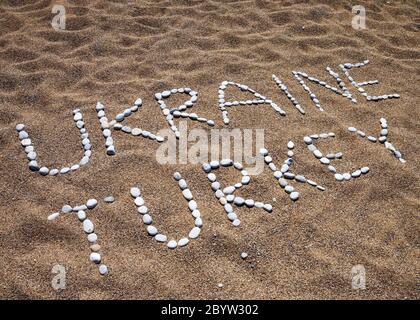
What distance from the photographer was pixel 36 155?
2.88 metres

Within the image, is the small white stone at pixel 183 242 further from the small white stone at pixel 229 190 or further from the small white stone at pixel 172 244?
the small white stone at pixel 229 190

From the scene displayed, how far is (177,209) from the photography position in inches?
103

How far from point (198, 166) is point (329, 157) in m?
1.05

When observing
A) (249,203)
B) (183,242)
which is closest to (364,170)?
(249,203)

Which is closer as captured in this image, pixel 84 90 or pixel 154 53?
pixel 84 90

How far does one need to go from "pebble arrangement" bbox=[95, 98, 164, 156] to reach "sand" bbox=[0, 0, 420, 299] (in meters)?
0.06

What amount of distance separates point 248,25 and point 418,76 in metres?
1.93

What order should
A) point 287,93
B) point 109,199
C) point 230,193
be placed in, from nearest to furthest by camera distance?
point 109,199 → point 230,193 → point 287,93

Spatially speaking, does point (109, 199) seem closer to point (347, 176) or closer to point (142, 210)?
point (142, 210)

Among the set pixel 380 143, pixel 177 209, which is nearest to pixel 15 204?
pixel 177 209

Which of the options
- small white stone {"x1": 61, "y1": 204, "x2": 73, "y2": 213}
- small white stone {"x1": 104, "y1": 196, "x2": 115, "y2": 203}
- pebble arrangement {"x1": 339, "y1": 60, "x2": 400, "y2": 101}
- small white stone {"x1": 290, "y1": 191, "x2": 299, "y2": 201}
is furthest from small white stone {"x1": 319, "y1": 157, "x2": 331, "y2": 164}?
small white stone {"x1": 61, "y1": 204, "x2": 73, "y2": 213}

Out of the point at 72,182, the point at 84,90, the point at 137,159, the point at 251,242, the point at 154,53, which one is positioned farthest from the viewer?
the point at 154,53

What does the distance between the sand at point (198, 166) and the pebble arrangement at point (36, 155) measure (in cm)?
5

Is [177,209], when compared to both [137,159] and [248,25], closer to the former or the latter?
[137,159]
